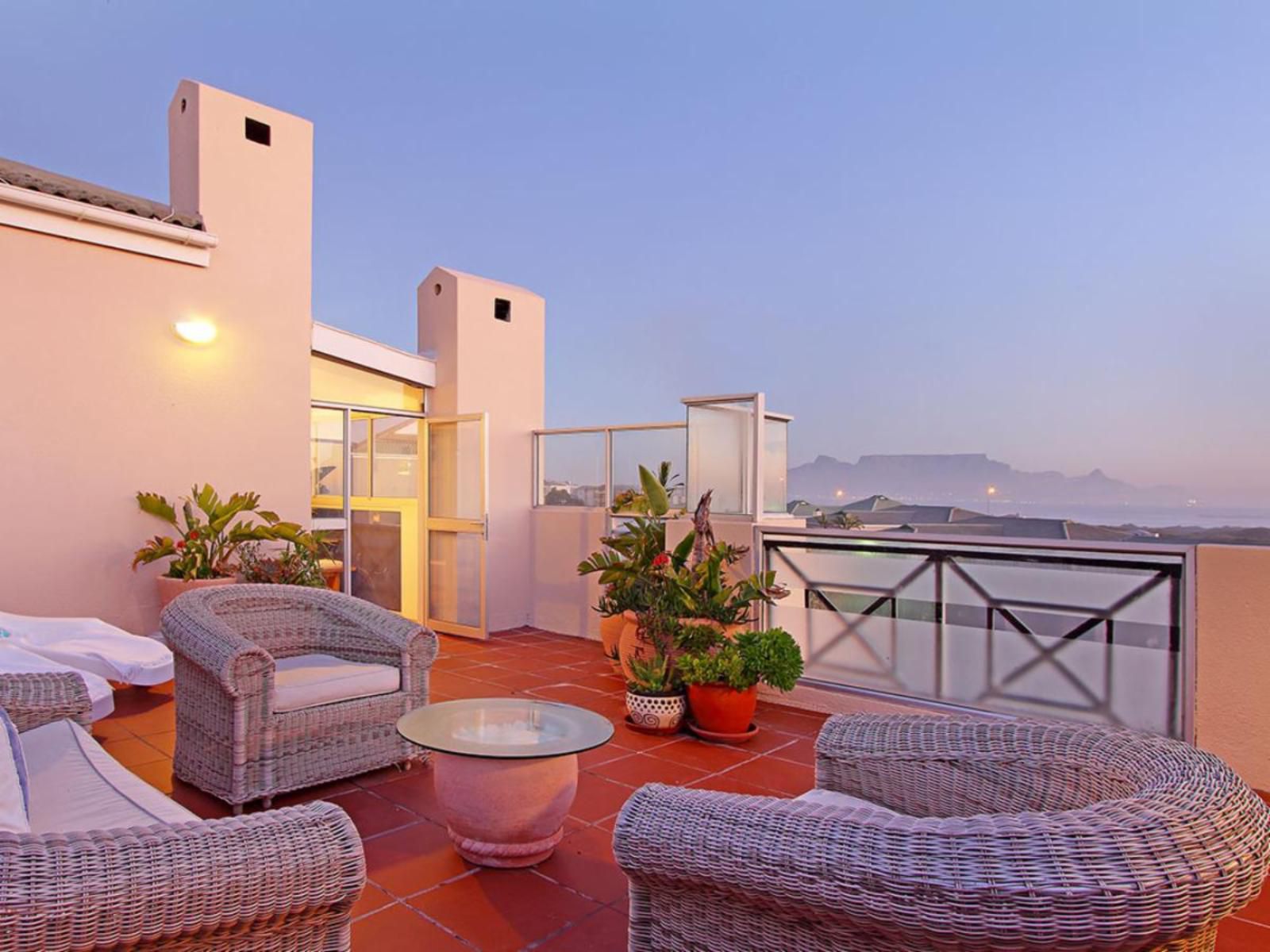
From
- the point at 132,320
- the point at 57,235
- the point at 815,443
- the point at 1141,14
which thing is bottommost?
the point at 815,443

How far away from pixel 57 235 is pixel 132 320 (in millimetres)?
671

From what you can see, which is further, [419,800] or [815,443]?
[815,443]

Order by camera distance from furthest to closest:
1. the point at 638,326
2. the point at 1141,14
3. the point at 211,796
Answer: the point at 638,326, the point at 1141,14, the point at 211,796

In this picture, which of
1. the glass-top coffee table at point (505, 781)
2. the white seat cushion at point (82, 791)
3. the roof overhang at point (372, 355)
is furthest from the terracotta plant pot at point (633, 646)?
the roof overhang at point (372, 355)

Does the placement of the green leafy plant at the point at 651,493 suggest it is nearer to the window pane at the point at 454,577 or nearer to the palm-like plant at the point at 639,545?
the palm-like plant at the point at 639,545

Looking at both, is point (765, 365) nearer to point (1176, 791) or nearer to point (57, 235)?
point (57, 235)

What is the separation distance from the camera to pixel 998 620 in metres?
4.21

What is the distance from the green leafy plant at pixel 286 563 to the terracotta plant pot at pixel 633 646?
2281mm

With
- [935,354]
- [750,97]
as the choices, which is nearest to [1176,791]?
[750,97]

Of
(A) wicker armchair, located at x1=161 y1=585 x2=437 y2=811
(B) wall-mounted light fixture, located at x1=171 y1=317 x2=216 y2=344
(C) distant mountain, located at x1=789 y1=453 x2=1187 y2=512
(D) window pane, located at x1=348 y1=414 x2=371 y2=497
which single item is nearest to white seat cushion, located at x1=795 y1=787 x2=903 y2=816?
(A) wicker armchair, located at x1=161 y1=585 x2=437 y2=811

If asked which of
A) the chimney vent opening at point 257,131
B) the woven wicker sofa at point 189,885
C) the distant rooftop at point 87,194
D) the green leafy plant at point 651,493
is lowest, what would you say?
the woven wicker sofa at point 189,885

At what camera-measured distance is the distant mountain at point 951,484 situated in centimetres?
588

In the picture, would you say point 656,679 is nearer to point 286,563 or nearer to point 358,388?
point 286,563

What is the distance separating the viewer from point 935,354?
521 inches
